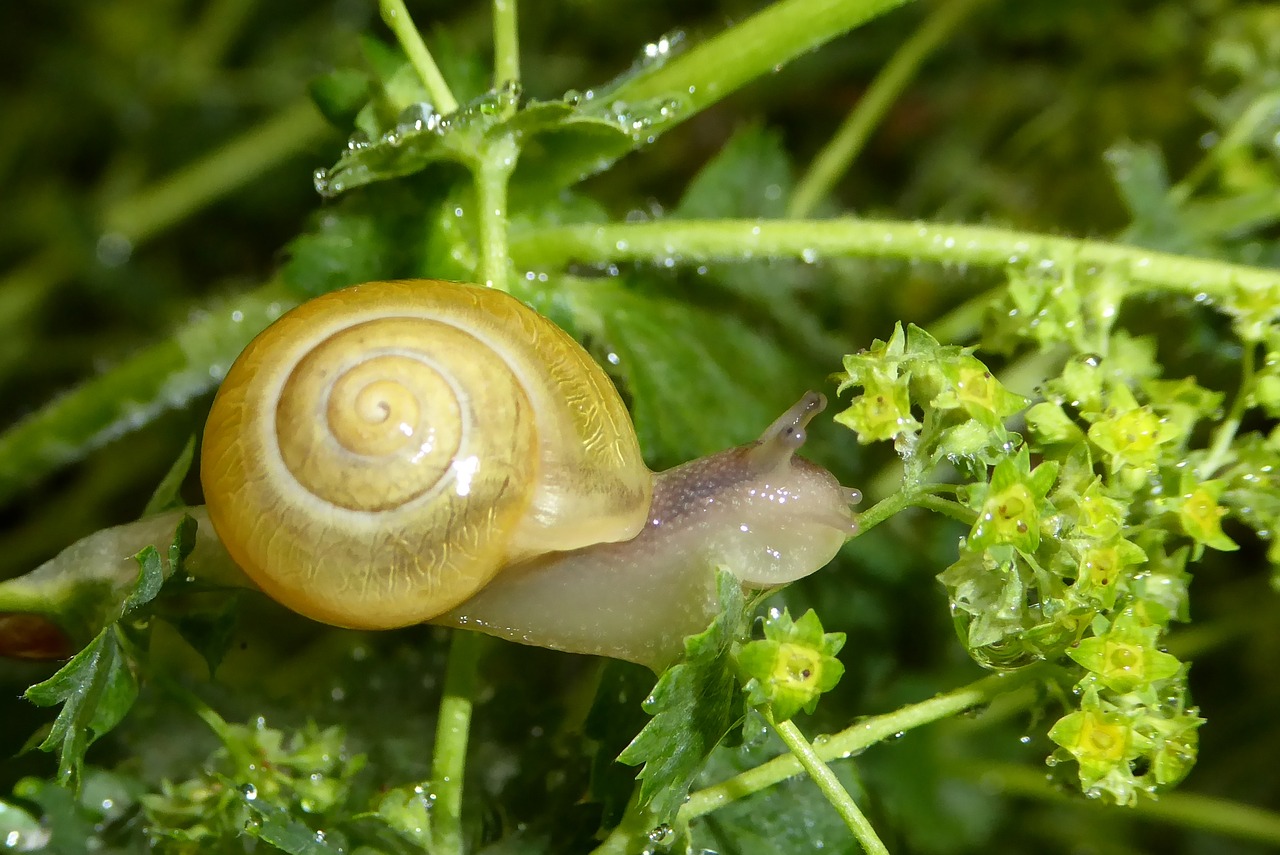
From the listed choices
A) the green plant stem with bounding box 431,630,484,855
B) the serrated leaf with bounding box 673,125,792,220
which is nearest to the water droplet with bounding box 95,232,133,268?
the serrated leaf with bounding box 673,125,792,220

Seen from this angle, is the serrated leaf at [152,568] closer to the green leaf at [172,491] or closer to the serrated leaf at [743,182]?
the green leaf at [172,491]

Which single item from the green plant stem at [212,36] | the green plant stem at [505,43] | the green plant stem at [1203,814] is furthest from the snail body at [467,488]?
the green plant stem at [212,36]

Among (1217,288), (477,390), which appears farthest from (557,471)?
(1217,288)

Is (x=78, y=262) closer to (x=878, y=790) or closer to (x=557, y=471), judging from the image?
(x=557, y=471)

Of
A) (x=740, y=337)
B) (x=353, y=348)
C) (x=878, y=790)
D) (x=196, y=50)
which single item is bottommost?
(x=878, y=790)

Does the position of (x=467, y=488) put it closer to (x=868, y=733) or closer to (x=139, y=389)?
(x=868, y=733)
